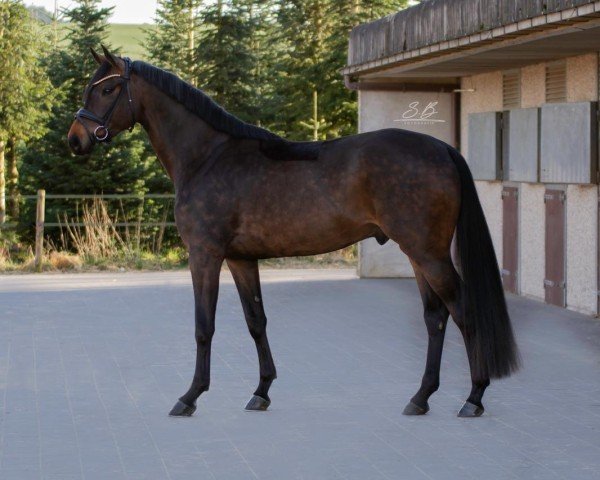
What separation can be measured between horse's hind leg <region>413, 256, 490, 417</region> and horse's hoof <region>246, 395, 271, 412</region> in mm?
1167

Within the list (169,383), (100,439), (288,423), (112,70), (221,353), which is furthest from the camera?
(221,353)

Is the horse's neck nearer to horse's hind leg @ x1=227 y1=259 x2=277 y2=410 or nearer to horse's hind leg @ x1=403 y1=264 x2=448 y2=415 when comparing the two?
horse's hind leg @ x1=227 y1=259 x2=277 y2=410

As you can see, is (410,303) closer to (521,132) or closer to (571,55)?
(521,132)

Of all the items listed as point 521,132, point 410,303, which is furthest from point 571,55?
point 410,303

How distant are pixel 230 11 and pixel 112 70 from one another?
20147mm

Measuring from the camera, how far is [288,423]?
7.12m

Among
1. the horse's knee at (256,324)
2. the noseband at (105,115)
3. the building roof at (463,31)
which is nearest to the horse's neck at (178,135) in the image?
the noseband at (105,115)

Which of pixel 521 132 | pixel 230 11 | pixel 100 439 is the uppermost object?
pixel 230 11

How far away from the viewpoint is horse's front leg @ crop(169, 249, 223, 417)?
748cm

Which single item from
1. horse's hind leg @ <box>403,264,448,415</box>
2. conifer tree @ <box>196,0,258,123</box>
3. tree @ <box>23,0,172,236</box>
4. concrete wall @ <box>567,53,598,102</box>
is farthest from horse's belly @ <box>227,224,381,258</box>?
conifer tree @ <box>196,0,258,123</box>

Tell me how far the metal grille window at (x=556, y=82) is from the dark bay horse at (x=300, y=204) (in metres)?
5.93

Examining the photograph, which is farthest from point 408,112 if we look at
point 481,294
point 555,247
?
point 481,294

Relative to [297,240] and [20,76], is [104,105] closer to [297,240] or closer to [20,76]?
[297,240]

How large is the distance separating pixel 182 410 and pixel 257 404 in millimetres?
472
